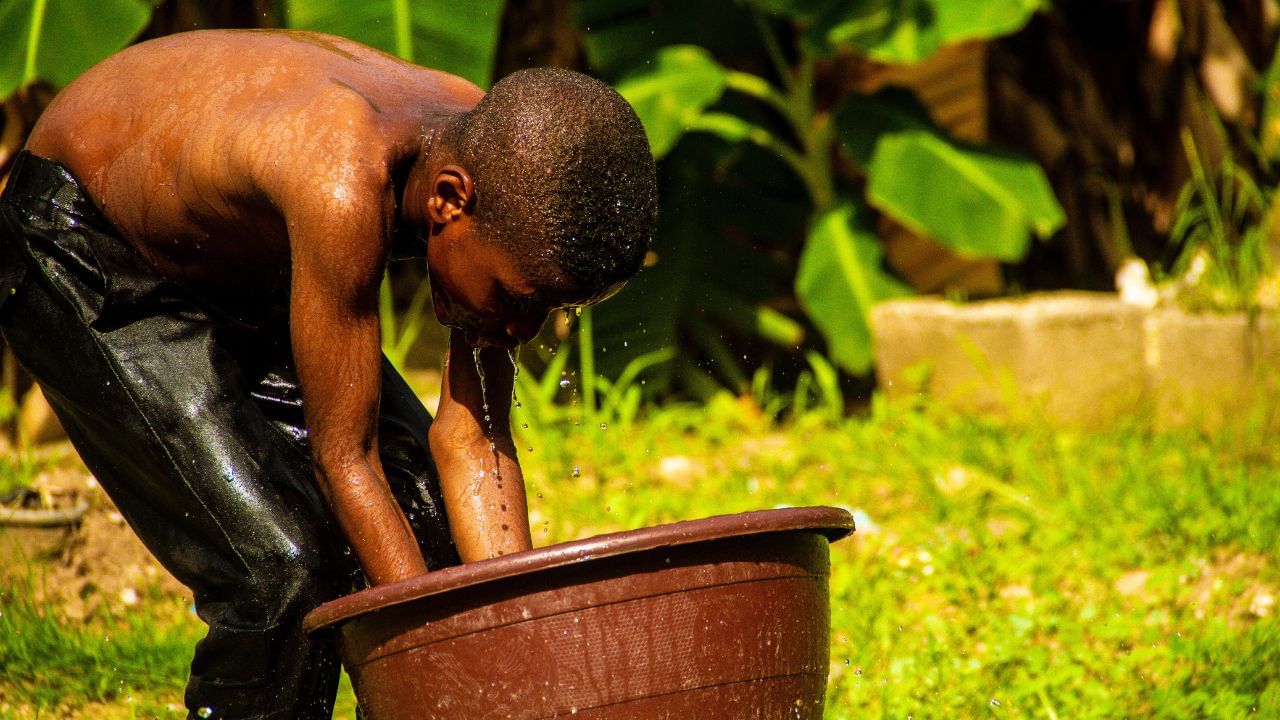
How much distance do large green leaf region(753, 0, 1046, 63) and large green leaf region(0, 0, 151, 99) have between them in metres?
2.42

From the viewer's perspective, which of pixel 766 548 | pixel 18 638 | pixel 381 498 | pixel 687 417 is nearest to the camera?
pixel 766 548

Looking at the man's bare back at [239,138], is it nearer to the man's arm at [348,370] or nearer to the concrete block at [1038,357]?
the man's arm at [348,370]

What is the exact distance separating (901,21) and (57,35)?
120 inches

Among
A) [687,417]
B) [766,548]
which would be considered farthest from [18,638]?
[687,417]

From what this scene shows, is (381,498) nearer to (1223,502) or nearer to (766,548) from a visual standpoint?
(766,548)

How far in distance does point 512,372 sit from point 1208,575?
2.32 metres

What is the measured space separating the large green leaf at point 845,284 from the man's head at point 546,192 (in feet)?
12.9

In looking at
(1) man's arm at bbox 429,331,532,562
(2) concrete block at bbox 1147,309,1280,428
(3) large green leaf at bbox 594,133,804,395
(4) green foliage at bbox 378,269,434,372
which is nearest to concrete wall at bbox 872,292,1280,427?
(2) concrete block at bbox 1147,309,1280,428

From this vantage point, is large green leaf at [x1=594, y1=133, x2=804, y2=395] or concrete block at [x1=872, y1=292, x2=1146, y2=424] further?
large green leaf at [x1=594, y1=133, x2=804, y2=395]

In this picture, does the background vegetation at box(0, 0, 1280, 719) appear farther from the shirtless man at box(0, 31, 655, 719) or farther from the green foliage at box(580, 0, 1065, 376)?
the shirtless man at box(0, 31, 655, 719)

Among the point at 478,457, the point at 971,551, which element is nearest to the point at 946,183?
the point at 971,551

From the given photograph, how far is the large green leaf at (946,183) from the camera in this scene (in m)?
6.00

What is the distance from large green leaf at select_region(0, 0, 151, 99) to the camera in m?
4.89

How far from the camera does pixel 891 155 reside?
6160mm
